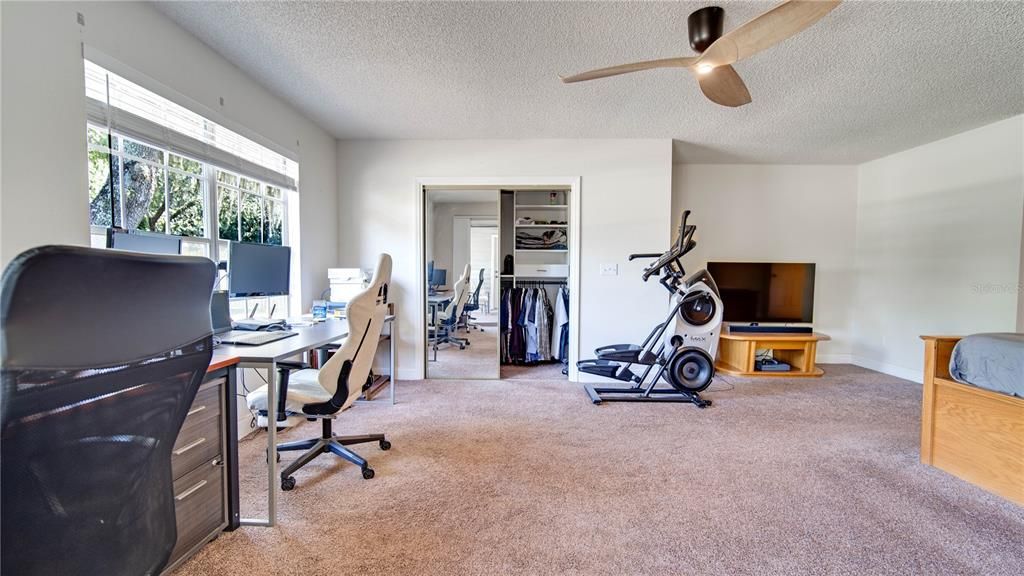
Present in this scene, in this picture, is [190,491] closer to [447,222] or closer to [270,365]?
[270,365]

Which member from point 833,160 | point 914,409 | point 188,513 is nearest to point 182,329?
point 188,513

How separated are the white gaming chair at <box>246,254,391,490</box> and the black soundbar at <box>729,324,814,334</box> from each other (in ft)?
12.8

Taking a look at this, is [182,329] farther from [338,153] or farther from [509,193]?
[509,193]

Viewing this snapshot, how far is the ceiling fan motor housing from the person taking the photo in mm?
1757

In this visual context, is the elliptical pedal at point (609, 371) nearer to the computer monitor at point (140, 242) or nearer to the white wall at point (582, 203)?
the white wall at point (582, 203)

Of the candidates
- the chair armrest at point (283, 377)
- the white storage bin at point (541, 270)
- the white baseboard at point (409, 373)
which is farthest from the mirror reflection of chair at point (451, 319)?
the chair armrest at point (283, 377)

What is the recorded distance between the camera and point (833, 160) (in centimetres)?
417

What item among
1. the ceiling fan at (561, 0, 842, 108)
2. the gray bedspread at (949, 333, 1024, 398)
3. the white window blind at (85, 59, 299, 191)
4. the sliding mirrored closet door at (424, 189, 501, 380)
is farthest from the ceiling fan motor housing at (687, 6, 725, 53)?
the white window blind at (85, 59, 299, 191)

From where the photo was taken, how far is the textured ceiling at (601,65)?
1.85m

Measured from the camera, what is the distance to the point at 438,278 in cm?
409

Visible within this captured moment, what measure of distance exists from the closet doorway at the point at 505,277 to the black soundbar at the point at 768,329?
193 centimetres

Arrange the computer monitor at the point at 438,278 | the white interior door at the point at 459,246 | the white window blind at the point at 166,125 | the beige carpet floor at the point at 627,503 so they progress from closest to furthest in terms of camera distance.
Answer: the beige carpet floor at the point at 627,503 → the white window blind at the point at 166,125 → the computer monitor at the point at 438,278 → the white interior door at the point at 459,246

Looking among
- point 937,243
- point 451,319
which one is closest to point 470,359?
point 451,319

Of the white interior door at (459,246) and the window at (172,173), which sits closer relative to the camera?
the window at (172,173)
